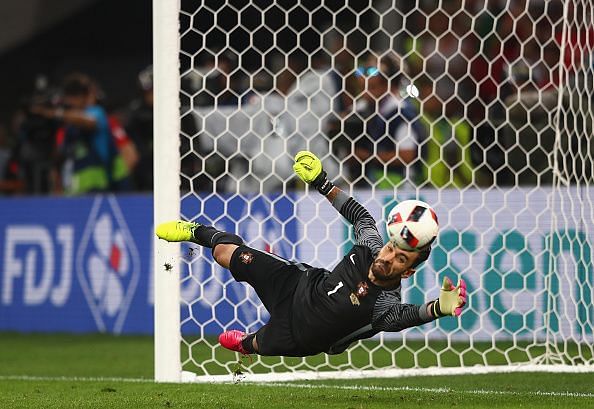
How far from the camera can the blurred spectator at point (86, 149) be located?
14.3 m

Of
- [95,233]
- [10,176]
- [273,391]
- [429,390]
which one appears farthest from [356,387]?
[10,176]

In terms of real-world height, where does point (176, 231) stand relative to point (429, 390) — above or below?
above

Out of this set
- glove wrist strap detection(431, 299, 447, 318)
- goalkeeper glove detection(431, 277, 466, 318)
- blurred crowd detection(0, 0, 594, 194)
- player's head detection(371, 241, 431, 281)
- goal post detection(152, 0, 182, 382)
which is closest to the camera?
goalkeeper glove detection(431, 277, 466, 318)

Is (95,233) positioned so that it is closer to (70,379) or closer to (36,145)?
(36,145)

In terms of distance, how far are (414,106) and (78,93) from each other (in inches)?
197

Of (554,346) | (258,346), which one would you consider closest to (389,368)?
(554,346)

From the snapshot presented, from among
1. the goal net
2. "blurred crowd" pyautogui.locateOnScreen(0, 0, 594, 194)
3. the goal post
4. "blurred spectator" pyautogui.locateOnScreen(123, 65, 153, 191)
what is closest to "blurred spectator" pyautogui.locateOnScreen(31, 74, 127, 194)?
"blurred spectator" pyautogui.locateOnScreen(123, 65, 153, 191)

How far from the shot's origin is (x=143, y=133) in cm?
1477

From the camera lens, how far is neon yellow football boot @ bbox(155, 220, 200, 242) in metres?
7.63

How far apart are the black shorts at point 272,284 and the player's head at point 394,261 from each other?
62 cm

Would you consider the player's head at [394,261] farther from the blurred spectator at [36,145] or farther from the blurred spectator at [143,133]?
the blurred spectator at [36,145]

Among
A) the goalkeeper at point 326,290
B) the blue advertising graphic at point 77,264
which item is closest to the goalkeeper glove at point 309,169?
the goalkeeper at point 326,290

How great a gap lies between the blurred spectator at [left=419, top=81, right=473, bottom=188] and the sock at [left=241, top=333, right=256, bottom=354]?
3863 mm

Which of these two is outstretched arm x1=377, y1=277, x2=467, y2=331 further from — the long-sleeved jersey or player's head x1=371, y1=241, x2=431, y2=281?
player's head x1=371, y1=241, x2=431, y2=281
